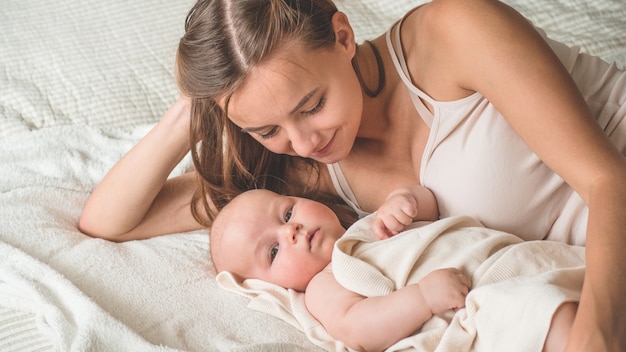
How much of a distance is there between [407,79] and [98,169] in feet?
2.78

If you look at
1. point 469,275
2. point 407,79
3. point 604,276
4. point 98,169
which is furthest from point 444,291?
point 98,169

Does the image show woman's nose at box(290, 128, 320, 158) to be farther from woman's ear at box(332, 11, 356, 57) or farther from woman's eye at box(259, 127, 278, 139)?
woman's ear at box(332, 11, 356, 57)

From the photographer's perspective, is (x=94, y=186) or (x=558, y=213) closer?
(x=558, y=213)

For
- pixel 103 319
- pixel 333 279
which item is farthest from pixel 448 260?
pixel 103 319

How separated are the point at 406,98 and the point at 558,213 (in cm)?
38

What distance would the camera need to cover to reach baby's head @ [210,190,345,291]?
158cm

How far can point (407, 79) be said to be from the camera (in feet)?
5.35

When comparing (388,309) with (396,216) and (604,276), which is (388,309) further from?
(604,276)

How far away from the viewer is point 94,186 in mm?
1993

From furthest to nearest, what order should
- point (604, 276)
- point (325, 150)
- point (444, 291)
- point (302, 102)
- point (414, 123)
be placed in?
point (414, 123), point (325, 150), point (302, 102), point (444, 291), point (604, 276)

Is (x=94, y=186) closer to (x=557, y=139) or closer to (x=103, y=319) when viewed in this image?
(x=103, y=319)

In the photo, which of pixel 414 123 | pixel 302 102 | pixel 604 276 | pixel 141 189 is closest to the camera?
pixel 604 276

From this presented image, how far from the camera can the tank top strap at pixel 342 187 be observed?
6.02 feet

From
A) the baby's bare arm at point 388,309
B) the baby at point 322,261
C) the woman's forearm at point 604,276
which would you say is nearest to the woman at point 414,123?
the woman's forearm at point 604,276
